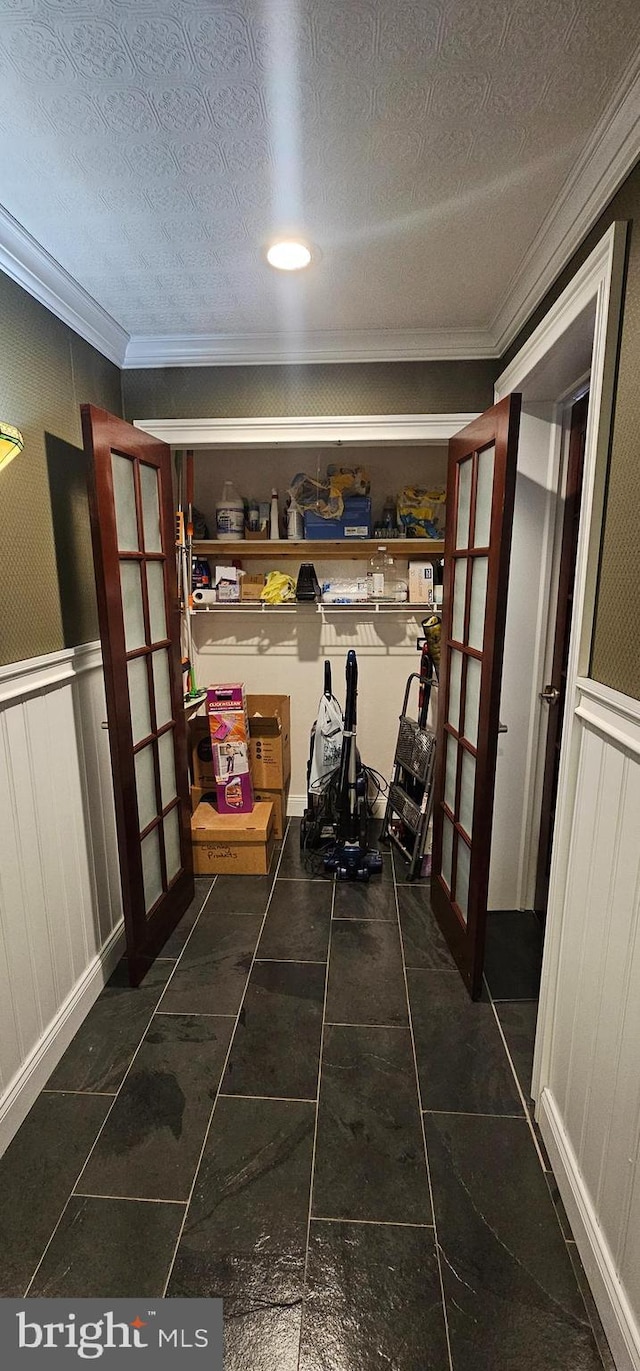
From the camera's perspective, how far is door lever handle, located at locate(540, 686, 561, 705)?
2.18 metres

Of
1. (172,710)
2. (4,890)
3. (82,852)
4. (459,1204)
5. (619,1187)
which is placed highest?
(172,710)

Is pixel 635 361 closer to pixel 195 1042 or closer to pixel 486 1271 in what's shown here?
pixel 486 1271

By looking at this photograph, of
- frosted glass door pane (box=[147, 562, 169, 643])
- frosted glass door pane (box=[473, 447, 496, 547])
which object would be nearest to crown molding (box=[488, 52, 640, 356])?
frosted glass door pane (box=[473, 447, 496, 547])

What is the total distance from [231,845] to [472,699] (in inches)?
56.0

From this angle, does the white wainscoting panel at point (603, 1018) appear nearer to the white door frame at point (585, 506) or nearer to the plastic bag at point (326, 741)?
the white door frame at point (585, 506)

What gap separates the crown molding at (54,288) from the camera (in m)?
1.52

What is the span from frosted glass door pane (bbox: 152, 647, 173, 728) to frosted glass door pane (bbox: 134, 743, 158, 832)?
15 centimetres

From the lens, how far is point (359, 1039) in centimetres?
183

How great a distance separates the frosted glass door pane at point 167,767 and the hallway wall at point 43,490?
1.70 ft

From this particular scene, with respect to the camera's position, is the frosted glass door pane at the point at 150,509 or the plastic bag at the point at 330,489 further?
the plastic bag at the point at 330,489

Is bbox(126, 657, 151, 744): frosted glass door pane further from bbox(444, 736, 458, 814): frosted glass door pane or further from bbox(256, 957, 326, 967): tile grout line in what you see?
bbox(444, 736, 458, 814): frosted glass door pane

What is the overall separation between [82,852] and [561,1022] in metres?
1.55

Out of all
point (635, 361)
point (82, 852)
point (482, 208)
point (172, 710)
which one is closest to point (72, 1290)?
point (82, 852)

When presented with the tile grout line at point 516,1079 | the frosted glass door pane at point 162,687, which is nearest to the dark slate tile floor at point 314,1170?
the tile grout line at point 516,1079
